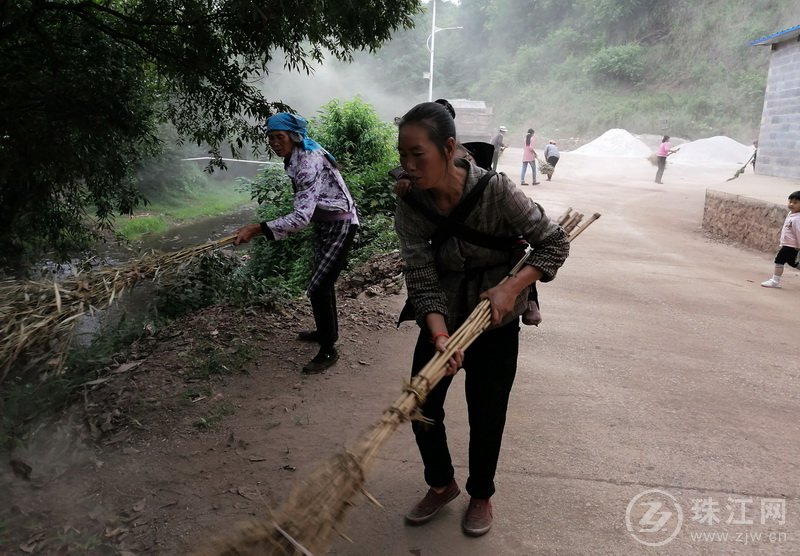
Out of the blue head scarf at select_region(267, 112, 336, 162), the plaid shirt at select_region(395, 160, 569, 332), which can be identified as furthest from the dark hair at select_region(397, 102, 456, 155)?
the blue head scarf at select_region(267, 112, 336, 162)

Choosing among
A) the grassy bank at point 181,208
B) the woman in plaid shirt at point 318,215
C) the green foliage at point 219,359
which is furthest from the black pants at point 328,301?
the grassy bank at point 181,208

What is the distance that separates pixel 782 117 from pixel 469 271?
1438 cm

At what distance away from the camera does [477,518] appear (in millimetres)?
2330

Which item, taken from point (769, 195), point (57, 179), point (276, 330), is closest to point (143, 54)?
point (57, 179)

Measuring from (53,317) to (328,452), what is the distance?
61.5 inches

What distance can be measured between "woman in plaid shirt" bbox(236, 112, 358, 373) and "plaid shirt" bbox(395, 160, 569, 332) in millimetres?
1404

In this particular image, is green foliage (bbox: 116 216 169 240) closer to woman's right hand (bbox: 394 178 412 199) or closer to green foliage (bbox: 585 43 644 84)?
woman's right hand (bbox: 394 178 412 199)

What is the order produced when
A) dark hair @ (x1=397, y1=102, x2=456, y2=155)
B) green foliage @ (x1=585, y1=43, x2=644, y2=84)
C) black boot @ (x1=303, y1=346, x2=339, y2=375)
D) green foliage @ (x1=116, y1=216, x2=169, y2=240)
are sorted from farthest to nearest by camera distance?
green foliage @ (x1=585, y1=43, x2=644, y2=84) → green foliage @ (x1=116, y1=216, x2=169, y2=240) → black boot @ (x1=303, y1=346, x2=339, y2=375) → dark hair @ (x1=397, y1=102, x2=456, y2=155)

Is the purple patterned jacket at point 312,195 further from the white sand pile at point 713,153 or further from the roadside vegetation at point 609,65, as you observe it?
the roadside vegetation at point 609,65

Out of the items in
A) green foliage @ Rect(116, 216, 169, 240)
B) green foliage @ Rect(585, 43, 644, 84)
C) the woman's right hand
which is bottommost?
green foliage @ Rect(116, 216, 169, 240)

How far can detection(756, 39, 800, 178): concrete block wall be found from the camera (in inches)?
495

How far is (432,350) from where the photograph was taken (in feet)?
7.16

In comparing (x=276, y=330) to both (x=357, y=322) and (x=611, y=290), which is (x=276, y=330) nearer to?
(x=357, y=322)

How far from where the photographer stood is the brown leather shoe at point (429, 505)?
2391 millimetres
